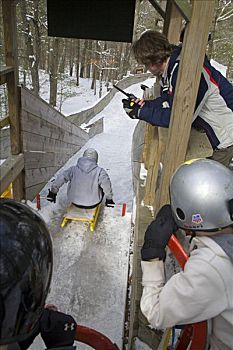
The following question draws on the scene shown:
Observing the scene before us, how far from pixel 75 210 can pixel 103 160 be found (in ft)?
13.7

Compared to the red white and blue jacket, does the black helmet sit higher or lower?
lower

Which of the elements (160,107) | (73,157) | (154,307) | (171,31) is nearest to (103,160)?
(73,157)

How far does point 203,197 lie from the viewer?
1630 mm

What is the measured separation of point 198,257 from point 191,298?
185 mm

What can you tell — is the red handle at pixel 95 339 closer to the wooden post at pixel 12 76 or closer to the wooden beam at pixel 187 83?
the wooden beam at pixel 187 83

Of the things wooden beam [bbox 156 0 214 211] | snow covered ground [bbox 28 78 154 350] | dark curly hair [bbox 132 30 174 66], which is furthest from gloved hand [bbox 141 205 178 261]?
snow covered ground [bbox 28 78 154 350]

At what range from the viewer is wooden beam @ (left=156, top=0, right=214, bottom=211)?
228 cm

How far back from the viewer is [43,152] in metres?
5.41

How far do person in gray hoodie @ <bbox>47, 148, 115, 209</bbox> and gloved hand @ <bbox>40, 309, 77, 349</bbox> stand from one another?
3393 mm

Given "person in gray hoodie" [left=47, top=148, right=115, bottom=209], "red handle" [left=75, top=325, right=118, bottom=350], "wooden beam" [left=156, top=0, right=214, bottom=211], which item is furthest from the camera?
"person in gray hoodie" [left=47, top=148, right=115, bottom=209]

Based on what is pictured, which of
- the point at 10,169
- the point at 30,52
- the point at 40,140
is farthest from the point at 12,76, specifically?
the point at 30,52

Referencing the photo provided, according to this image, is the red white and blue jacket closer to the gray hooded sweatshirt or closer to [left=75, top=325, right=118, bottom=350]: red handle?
[left=75, top=325, right=118, bottom=350]: red handle

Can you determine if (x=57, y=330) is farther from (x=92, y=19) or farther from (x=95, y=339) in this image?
(x=92, y=19)

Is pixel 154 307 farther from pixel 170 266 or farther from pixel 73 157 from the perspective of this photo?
pixel 73 157
